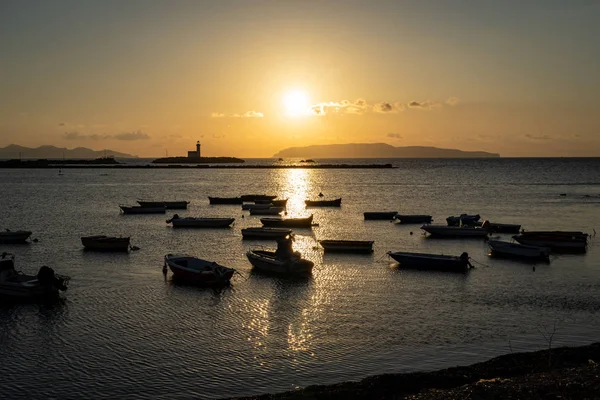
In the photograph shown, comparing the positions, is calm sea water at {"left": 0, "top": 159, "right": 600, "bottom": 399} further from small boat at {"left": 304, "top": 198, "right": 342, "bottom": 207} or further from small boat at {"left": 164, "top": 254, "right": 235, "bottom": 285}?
small boat at {"left": 304, "top": 198, "right": 342, "bottom": 207}

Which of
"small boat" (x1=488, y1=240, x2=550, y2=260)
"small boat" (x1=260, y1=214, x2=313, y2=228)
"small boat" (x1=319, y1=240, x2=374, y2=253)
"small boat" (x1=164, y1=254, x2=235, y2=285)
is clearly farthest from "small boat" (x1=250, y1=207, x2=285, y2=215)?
"small boat" (x1=164, y1=254, x2=235, y2=285)

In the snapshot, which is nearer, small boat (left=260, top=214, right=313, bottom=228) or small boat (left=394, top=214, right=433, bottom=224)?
small boat (left=260, top=214, right=313, bottom=228)

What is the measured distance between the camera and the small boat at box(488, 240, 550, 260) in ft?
118

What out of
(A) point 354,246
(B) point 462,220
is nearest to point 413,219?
(B) point 462,220

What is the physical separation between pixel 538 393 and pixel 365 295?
14026mm

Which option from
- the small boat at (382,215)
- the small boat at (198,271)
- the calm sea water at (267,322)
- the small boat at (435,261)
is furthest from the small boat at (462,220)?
the small boat at (198,271)

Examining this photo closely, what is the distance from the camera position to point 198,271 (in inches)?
1150

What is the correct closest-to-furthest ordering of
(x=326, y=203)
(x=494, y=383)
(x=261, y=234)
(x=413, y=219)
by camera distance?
(x=494, y=383) < (x=261, y=234) < (x=413, y=219) < (x=326, y=203)

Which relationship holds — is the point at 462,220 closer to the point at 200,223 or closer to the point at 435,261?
the point at 435,261

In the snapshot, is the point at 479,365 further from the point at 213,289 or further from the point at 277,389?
the point at 213,289

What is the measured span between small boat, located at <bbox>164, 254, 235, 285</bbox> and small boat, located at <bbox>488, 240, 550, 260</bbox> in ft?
60.2

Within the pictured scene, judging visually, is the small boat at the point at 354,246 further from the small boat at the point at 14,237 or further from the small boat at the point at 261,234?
the small boat at the point at 14,237

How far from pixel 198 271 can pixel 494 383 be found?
18.0 m

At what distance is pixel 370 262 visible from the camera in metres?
35.9
